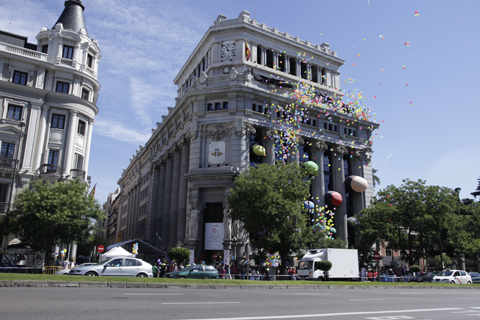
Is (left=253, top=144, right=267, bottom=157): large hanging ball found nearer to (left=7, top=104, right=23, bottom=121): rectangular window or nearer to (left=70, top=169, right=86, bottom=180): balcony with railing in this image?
(left=70, top=169, right=86, bottom=180): balcony with railing

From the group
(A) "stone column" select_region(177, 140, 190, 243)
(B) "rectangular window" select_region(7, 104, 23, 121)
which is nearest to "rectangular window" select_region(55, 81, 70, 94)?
(B) "rectangular window" select_region(7, 104, 23, 121)

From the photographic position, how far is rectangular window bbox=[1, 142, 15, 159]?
4181cm

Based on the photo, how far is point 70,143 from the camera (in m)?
44.9

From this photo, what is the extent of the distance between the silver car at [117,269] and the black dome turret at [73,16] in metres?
34.6

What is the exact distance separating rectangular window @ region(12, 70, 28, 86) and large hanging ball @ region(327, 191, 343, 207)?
40.4 metres

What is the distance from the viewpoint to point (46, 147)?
44.0m

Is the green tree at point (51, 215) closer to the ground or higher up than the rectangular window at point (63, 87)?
closer to the ground

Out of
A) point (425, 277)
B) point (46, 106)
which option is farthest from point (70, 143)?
point (425, 277)

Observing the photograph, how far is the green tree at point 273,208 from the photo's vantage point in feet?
116

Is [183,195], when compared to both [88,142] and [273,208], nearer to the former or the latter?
[88,142]

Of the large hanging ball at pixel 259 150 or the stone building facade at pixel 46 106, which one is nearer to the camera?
the stone building facade at pixel 46 106

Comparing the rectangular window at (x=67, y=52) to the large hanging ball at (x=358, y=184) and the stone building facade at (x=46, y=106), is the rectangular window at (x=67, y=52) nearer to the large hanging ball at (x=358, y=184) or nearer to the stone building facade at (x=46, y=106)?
the stone building facade at (x=46, y=106)

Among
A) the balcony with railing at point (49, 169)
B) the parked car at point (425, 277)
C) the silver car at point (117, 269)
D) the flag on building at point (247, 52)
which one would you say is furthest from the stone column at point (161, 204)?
the parked car at point (425, 277)

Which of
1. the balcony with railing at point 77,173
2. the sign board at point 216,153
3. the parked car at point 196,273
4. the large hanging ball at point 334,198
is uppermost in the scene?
the sign board at point 216,153
